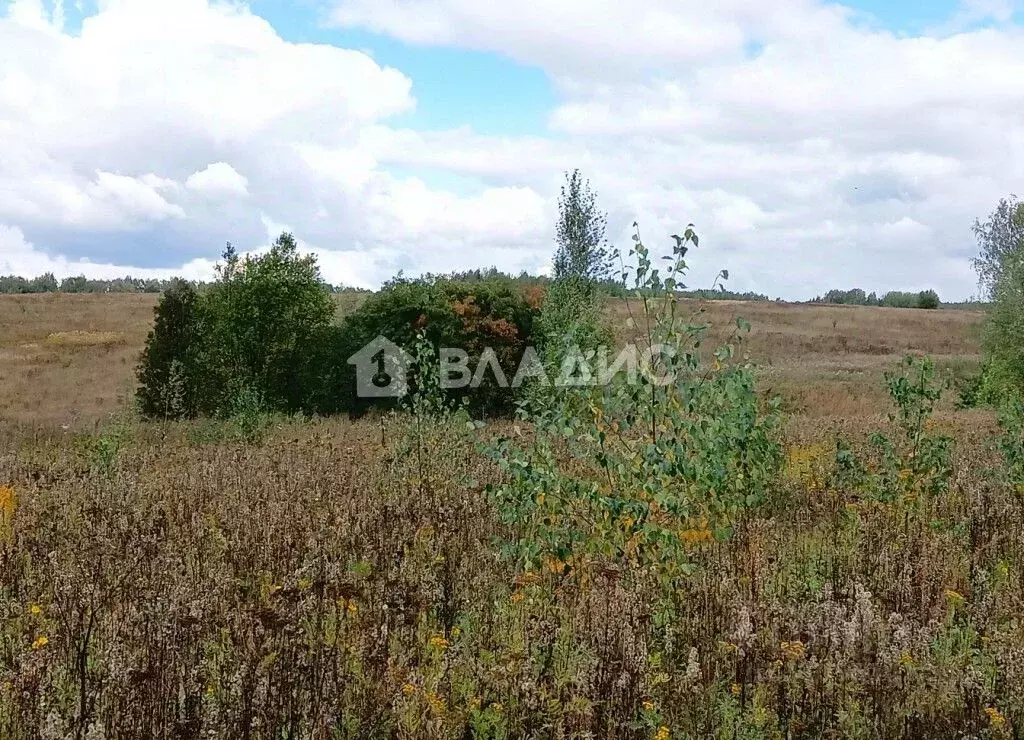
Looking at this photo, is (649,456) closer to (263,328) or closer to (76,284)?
(263,328)

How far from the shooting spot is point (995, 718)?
3.74 meters

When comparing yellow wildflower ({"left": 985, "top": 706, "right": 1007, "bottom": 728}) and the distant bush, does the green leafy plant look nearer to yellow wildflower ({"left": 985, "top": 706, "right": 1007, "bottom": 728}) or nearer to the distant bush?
yellow wildflower ({"left": 985, "top": 706, "right": 1007, "bottom": 728})

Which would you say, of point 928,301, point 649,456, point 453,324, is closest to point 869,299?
point 928,301

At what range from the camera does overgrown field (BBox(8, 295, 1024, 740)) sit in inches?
147

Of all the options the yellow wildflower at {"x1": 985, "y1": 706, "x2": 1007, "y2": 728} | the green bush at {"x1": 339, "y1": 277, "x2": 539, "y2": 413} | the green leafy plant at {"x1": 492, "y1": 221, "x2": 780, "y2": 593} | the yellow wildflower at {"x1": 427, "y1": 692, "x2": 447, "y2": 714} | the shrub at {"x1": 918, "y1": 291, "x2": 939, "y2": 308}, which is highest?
the shrub at {"x1": 918, "y1": 291, "x2": 939, "y2": 308}

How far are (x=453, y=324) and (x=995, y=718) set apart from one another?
19.8 m

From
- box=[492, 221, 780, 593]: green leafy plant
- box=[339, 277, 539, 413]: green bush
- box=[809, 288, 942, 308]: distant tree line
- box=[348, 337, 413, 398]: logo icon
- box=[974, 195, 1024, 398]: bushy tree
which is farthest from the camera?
box=[809, 288, 942, 308]: distant tree line

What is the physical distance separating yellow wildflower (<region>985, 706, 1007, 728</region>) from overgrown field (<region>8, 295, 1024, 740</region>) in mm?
29

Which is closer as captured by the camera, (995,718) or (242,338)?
(995,718)

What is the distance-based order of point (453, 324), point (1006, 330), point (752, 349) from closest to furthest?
point (453, 324) < point (1006, 330) < point (752, 349)

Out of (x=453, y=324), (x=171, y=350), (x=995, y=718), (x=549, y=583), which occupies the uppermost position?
(x=453, y=324)

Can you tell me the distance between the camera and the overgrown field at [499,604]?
3.72 metres

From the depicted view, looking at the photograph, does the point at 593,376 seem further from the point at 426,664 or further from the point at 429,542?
the point at 426,664

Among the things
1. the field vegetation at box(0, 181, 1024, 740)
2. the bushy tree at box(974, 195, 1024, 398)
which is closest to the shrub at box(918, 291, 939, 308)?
the bushy tree at box(974, 195, 1024, 398)
